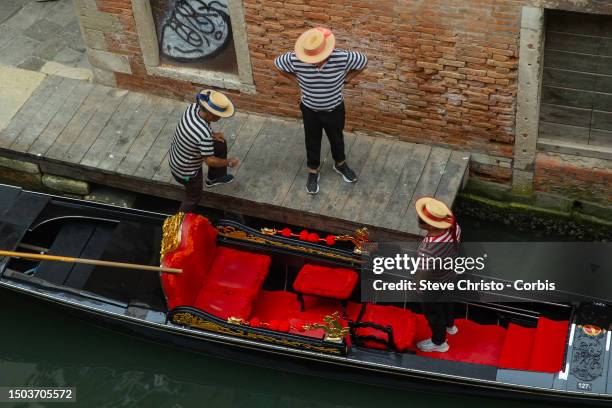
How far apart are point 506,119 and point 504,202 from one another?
889 millimetres

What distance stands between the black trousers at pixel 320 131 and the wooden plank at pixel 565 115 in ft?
5.07

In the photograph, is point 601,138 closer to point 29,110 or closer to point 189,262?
point 189,262

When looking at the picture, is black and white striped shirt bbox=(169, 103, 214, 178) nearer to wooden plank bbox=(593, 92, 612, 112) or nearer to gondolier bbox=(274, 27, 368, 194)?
gondolier bbox=(274, 27, 368, 194)

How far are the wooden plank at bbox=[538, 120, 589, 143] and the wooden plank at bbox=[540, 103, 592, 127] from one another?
4 cm

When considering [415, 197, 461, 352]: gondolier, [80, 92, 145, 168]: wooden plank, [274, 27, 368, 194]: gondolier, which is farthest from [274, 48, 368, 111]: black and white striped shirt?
[80, 92, 145, 168]: wooden plank

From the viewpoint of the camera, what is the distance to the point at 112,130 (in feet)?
28.7

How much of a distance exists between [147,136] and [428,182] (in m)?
2.43

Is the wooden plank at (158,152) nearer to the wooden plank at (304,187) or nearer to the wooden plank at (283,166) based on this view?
the wooden plank at (283,166)

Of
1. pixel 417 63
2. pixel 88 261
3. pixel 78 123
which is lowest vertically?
pixel 88 261

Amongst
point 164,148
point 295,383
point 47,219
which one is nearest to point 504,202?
point 295,383

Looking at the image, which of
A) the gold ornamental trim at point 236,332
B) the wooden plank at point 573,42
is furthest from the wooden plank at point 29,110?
the wooden plank at point 573,42

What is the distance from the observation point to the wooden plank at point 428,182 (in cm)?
764

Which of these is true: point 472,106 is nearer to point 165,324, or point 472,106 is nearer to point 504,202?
point 504,202

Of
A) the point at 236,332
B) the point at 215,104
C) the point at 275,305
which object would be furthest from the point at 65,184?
the point at 236,332
